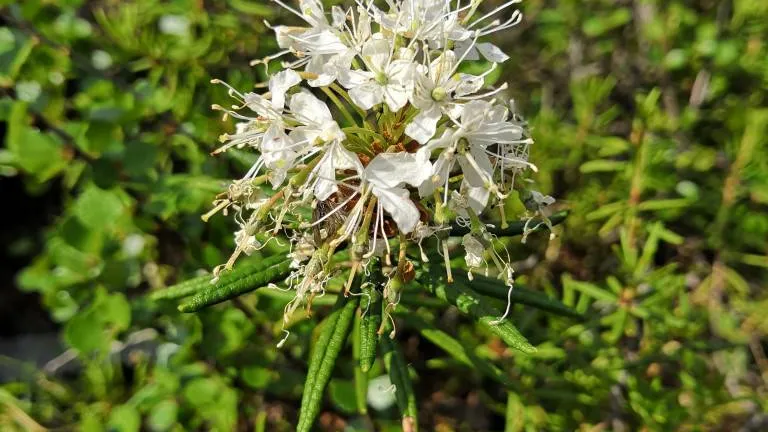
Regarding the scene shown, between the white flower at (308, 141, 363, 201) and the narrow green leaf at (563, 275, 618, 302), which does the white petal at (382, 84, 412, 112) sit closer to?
the white flower at (308, 141, 363, 201)

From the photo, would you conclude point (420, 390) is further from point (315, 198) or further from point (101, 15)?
point (101, 15)

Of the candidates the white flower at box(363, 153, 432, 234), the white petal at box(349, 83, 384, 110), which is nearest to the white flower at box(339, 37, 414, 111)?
the white petal at box(349, 83, 384, 110)

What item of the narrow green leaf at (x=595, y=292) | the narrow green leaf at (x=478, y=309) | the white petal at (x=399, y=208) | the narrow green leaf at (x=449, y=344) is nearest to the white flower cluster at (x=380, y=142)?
the white petal at (x=399, y=208)

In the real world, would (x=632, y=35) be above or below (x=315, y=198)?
below

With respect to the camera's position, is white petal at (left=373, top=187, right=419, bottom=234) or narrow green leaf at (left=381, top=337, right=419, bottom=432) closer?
white petal at (left=373, top=187, right=419, bottom=234)

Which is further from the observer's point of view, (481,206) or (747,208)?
(747,208)

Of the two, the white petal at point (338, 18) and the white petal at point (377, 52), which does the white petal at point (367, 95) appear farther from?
the white petal at point (338, 18)

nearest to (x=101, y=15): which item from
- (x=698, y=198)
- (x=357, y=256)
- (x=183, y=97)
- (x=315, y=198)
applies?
(x=183, y=97)
